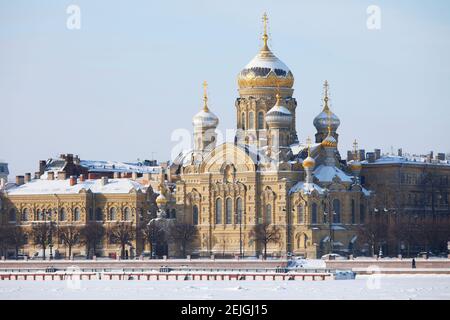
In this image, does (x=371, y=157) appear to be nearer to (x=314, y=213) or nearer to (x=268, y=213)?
(x=314, y=213)

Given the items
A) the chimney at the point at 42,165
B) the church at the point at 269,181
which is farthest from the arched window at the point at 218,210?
the chimney at the point at 42,165

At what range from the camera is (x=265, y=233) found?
407ft

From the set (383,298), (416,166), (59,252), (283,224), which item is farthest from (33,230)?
(383,298)

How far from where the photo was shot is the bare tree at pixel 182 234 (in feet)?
413

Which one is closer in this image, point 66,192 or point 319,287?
point 319,287

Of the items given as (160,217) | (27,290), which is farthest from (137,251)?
(27,290)

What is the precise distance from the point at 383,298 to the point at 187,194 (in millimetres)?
41181

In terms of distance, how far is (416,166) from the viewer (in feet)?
435

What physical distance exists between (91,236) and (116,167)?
25426 mm

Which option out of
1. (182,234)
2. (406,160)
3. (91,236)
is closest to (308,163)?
(182,234)
